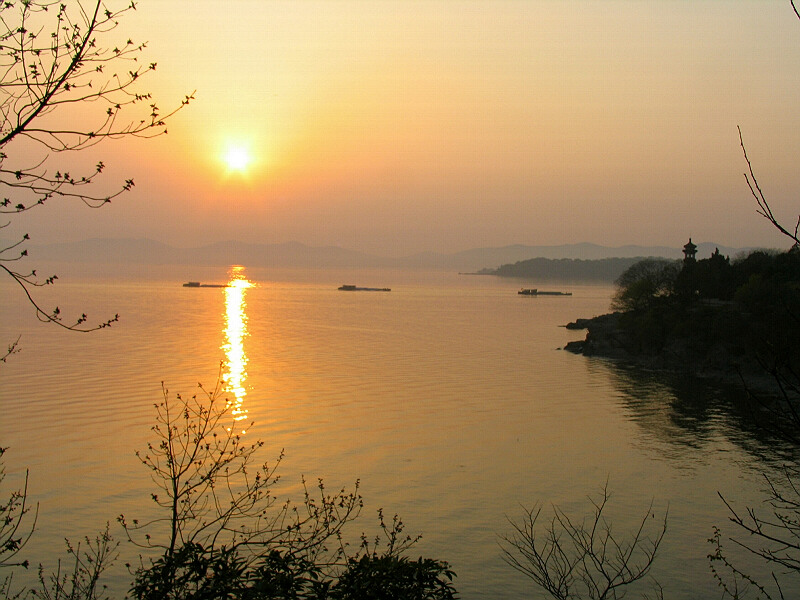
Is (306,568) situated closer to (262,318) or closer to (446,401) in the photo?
(446,401)

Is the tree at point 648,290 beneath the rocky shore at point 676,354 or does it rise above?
above

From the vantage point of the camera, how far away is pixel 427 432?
35562 millimetres

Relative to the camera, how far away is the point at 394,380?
51.5 metres

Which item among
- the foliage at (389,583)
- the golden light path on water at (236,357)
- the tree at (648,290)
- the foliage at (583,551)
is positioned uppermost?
the tree at (648,290)

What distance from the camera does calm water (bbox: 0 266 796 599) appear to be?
22.9 m

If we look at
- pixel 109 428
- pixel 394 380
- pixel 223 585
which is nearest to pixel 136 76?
pixel 223 585

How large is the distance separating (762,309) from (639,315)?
654 inches

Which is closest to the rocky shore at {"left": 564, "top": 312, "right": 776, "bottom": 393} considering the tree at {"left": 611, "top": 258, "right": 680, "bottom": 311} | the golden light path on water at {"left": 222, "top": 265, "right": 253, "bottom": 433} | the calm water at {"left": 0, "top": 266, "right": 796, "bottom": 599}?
the tree at {"left": 611, "top": 258, "right": 680, "bottom": 311}

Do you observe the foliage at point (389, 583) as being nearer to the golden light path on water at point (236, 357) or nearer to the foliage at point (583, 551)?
the golden light path on water at point (236, 357)

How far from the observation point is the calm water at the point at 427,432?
22.9m

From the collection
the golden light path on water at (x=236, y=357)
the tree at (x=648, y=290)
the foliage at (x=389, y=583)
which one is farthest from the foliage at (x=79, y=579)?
the tree at (x=648, y=290)

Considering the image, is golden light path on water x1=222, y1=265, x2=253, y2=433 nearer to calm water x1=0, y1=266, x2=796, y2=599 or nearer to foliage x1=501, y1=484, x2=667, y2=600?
calm water x1=0, y1=266, x2=796, y2=599

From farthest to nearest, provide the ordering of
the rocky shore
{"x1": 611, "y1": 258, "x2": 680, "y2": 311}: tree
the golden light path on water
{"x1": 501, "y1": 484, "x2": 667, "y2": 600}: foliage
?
{"x1": 611, "y1": 258, "x2": 680, "y2": 311}: tree → the rocky shore → the golden light path on water → {"x1": 501, "y1": 484, "x2": 667, "y2": 600}: foliage

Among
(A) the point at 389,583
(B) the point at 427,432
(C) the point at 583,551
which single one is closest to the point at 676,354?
(B) the point at 427,432
